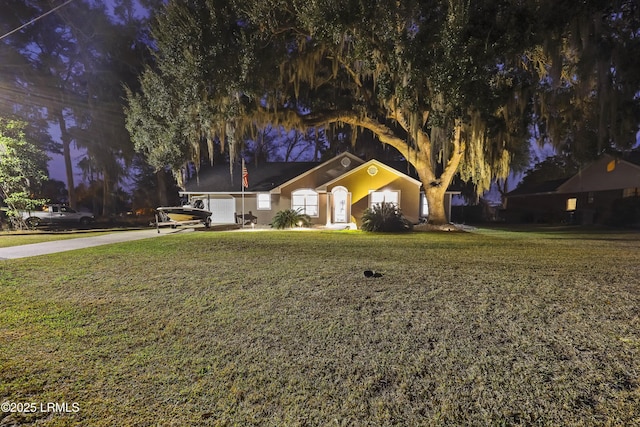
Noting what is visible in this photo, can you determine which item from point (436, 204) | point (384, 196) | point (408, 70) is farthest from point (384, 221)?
point (408, 70)

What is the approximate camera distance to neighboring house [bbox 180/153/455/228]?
1761cm

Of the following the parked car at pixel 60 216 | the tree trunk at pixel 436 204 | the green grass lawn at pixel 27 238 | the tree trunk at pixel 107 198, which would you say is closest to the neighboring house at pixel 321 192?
the tree trunk at pixel 436 204

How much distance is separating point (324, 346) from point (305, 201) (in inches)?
623

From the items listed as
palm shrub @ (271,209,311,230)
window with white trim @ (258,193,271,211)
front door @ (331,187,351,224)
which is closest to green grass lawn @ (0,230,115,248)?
palm shrub @ (271,209,311,230)

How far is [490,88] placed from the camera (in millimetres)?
9594

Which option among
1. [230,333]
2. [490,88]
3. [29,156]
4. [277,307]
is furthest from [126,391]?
[29,156]

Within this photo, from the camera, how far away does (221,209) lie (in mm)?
20078

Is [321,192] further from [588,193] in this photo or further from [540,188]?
[540,188]

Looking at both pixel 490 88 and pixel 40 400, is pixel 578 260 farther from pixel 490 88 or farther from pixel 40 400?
pixel 40 400

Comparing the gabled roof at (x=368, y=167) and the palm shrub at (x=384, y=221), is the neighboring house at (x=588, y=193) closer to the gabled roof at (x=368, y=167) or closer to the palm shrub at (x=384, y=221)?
the gabled roof at (x=368, y=167)

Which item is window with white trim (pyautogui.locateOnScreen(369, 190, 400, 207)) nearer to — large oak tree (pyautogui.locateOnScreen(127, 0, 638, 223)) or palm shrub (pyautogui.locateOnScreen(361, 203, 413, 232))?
large oak tree (pyautogui.locateOnScreen(127, 0, 638, 223))

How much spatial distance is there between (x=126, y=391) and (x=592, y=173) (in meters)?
28.9

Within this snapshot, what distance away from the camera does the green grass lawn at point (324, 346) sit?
7.14 feet

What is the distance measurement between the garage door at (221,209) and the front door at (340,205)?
23.0ft
